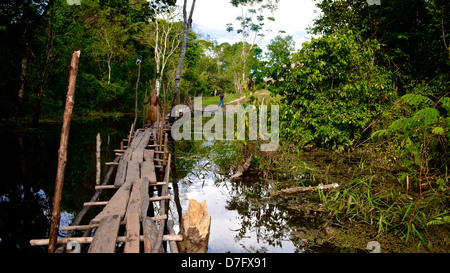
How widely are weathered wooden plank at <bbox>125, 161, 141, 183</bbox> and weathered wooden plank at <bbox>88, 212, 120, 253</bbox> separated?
2190mm

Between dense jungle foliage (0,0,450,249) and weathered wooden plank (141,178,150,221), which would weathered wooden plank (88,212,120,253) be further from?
dense jungle foliage (0,0,450,249)

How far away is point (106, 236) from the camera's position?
355 cm

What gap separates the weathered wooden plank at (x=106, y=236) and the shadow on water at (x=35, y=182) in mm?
1526

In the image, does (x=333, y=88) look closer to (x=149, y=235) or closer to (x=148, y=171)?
(x=148, y=171)

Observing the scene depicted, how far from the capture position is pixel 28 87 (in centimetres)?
1817

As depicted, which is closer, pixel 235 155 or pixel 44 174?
pixel 44 174

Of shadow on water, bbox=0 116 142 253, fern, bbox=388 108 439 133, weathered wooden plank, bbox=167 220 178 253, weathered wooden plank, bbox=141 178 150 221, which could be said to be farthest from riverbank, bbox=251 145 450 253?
shadow on water, bbox=0 116 142 253

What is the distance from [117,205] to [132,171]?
2287mm

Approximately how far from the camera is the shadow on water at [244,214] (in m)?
5.02

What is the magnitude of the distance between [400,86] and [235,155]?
25.1ft

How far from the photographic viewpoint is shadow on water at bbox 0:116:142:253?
207 inches

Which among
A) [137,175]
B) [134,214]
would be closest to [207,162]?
[137,175]
